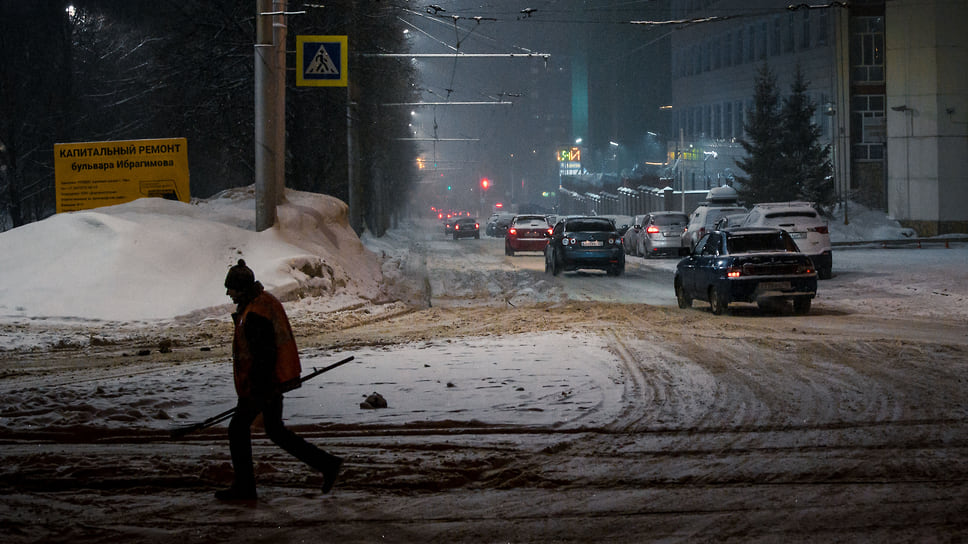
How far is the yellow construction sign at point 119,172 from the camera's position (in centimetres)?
2353

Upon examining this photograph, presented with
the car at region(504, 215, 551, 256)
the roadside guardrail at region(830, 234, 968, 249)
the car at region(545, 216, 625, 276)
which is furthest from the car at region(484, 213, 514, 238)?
the car at region(545, 216, 625, 276)

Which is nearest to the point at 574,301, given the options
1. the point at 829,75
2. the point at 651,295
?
the point at 651,295

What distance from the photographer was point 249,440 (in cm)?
643

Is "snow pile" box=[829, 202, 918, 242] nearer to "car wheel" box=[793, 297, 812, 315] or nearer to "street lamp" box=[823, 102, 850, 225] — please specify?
"street lamp" box=[823, 102, 850, 225]

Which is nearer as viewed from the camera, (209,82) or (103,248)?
(103,248)

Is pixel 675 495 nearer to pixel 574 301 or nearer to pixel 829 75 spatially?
pixel 574 301

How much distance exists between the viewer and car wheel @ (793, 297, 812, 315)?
17.4 m

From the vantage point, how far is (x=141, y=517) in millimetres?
6109

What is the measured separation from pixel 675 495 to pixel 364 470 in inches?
84.1

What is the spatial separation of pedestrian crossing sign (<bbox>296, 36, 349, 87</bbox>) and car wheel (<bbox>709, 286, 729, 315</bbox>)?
8997 millimetres

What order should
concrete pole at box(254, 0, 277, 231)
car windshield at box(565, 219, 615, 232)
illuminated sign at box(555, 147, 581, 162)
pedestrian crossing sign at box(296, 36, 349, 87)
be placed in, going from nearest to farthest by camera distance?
concrete pole at box(254, 0, 277, 231), pedestrian crossing sign at box(296, 36, 349, 87), car windshield at box(565, 219, 615, 232), illuminated sign at box(555, 147, 581, 162)

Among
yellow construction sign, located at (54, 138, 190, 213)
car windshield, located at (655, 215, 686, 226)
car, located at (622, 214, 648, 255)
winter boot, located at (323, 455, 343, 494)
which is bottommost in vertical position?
winter boot, located at (323, 455, 343, 494)

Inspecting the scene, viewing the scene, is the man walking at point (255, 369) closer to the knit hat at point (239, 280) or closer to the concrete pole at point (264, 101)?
the knit hat at point (239, 280)

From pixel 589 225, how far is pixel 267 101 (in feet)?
35.1
